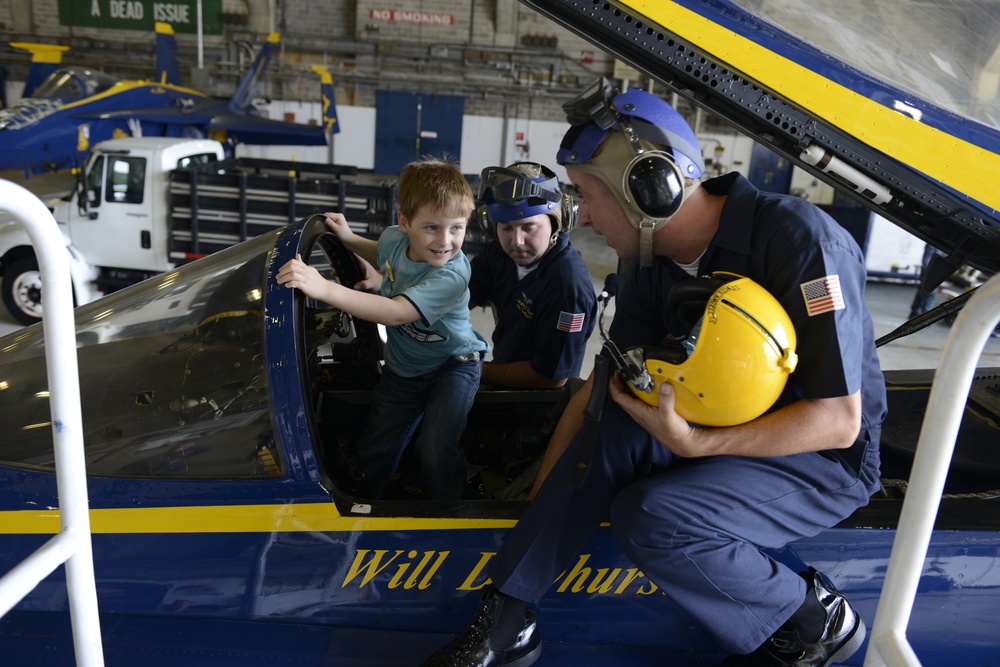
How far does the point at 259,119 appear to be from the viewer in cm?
1130

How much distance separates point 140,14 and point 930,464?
17.7m

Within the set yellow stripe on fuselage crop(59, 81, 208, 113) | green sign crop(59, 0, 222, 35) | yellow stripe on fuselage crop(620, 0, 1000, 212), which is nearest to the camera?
yellow stripe on fuselage crop(620, 0, 1000, 212)

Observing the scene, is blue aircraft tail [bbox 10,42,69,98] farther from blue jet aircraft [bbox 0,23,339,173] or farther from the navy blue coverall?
the navy blue coverall

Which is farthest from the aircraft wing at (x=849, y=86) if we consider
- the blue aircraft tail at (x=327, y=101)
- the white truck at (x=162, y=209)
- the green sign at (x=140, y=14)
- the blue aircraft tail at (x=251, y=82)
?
the green sign at (x=140, y=14)

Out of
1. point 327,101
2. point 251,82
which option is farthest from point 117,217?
point 251,82

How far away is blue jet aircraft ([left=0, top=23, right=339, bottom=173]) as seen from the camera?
9852mm

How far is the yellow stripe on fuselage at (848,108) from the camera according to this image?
5.25ft

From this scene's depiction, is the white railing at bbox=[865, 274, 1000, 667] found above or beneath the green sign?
beneath

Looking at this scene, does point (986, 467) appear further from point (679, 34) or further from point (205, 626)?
point (205, 626)

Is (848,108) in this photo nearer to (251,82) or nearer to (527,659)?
(527,659)

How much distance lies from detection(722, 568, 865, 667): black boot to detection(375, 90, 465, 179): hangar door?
1369 cm

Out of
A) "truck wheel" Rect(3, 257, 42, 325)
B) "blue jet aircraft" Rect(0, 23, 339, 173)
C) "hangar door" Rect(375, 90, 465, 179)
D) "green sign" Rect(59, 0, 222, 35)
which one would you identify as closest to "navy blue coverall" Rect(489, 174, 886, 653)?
"truck wheel" Rect(3, 257, 42, 325)

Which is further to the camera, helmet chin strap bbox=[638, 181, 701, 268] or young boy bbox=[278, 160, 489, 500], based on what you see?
young boy bbox=[278, 160, 489, 500]

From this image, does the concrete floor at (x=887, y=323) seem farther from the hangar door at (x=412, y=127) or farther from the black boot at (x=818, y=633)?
the hangar door at (x=412, y=127)
